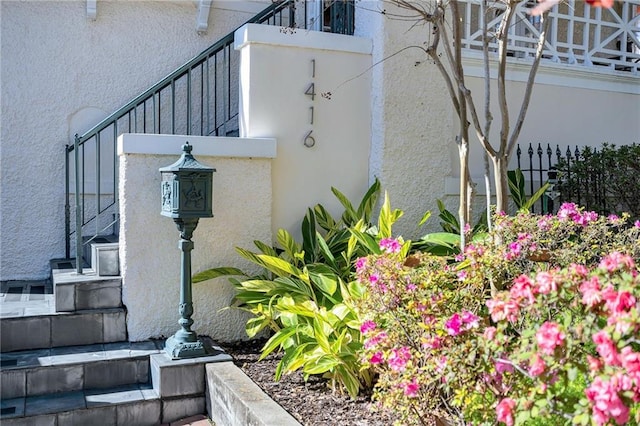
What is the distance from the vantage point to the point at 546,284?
2.29 metres

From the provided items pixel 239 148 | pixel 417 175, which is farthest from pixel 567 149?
pixel 239 148

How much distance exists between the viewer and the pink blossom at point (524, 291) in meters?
2.31

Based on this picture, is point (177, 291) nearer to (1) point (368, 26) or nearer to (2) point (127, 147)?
(2) point (127, 147)

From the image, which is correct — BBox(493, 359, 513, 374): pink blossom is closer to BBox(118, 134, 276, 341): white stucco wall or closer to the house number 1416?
BBox(118, 134, 276, 341): white stucco wall

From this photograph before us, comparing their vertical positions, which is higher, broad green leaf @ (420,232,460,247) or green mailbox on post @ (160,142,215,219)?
green mailbox on post @ (160,142,215,219)

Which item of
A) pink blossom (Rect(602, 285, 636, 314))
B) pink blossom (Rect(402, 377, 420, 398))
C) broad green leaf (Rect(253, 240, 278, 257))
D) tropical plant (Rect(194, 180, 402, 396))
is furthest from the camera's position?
broad green leaf (Rect(253, 240, 278, 257))

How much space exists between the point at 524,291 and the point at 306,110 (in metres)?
3.64

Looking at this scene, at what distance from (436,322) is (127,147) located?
118 inches

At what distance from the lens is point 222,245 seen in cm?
518

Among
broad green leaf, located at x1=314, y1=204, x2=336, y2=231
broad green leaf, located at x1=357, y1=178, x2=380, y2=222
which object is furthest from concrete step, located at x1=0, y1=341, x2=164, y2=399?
broad green leaf, located at x1=357, y1=178, x2=380, y2=222

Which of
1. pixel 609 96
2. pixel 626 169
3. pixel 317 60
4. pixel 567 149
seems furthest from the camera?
pixel 609 96

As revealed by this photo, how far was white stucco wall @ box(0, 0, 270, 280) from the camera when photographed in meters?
6.23

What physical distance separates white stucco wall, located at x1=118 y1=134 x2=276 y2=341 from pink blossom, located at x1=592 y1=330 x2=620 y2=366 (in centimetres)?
355

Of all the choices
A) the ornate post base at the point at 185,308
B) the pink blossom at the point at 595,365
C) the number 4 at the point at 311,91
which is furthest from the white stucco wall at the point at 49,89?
the pink blossom at the point at 595,365
